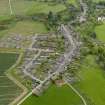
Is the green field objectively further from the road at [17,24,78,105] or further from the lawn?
the lawn

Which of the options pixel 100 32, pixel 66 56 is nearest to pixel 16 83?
pixel 66 56

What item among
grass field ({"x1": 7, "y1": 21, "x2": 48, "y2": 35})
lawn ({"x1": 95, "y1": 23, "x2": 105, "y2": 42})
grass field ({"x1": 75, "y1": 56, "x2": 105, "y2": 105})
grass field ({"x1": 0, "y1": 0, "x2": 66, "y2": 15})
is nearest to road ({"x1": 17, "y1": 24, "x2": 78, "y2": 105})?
grass field ({"x1": 75, "y1": 56, "x2": 105, "y2": 105})

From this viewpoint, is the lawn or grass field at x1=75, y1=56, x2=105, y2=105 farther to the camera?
the lawn


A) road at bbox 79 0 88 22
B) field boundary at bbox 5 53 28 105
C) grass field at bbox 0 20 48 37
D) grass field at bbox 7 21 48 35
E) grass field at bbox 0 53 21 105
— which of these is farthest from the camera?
road at bbox 79 0 88 22

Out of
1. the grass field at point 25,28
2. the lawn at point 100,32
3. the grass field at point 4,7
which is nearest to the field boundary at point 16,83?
the grass field at point 25,28

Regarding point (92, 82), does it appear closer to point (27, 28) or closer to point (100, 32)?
point (100, 32)

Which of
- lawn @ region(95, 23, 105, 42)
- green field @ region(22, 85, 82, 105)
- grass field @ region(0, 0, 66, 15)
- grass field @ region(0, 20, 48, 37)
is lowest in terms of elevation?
green field @ region(22, 85, 82, 105)
